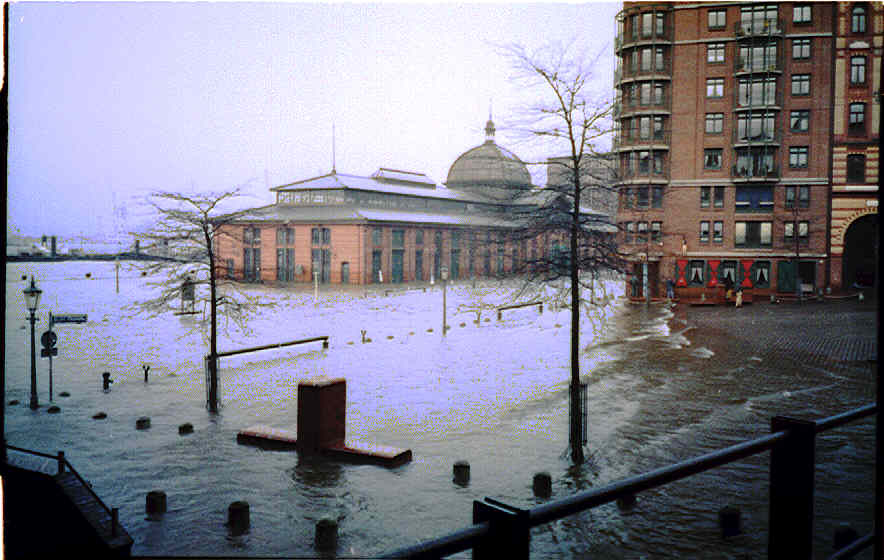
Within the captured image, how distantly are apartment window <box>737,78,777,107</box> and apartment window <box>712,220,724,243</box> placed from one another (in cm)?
731

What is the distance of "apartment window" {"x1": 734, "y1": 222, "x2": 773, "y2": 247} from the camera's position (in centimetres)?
4059

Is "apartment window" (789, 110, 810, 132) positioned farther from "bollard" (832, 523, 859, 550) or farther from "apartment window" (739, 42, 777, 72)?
"bollard" (832, 523, 859, 550)

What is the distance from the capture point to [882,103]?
2.43 m

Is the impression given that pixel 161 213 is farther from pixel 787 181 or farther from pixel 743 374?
pixel 787 181

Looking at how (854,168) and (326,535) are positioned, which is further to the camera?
(854,168)

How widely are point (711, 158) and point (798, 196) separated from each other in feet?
18.3

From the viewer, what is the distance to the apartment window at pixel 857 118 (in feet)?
127

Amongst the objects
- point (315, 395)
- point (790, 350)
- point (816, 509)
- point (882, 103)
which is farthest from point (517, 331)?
point (882, 103)

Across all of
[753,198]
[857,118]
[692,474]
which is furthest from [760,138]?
[692,474]

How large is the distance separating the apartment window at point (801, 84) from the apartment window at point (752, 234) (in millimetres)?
7936

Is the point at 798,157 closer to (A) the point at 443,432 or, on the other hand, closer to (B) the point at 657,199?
(B) the point at 657,199

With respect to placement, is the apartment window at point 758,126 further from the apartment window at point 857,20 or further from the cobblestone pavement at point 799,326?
the cobblestone pavement at point 799,326

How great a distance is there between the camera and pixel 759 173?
131ft

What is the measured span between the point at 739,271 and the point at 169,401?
35.5m
